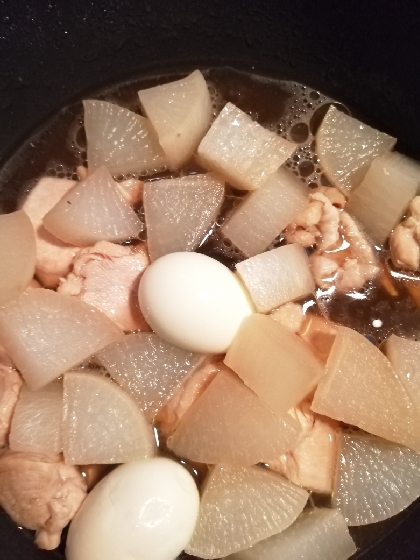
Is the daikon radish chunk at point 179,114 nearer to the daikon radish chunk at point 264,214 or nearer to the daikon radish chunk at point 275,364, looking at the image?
the daikon radish chunk at point 264,214

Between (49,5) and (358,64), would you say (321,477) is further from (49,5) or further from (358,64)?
(49,5)

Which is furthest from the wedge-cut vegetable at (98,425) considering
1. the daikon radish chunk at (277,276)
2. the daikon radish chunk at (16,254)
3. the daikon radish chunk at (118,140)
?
the daikon radish chunk at (118,140)

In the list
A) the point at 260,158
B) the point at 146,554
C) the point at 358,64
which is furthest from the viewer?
the point at 358,64

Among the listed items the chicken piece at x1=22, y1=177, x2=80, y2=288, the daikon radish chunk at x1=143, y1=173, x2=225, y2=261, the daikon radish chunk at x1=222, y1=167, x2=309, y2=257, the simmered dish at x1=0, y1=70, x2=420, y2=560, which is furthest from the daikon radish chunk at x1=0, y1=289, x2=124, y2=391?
the daikon radish chunk at x1=222, y1=167, x2=309, y2=257

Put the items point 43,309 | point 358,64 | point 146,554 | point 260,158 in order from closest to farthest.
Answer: point 146,554 < point 43,309 < point 260,158 < point 358,64

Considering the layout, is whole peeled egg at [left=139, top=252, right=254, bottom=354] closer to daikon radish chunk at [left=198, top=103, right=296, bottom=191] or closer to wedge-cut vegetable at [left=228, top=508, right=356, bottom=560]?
daikon radish chunk at [left=198, top=103, right=296, bottom=191]

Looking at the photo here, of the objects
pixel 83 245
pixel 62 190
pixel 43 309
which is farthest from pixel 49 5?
A: pixel 43 309

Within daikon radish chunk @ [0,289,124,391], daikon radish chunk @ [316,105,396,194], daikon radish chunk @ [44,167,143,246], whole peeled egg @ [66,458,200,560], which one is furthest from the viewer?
daikon radish chunk @ [316,105,396,194]
